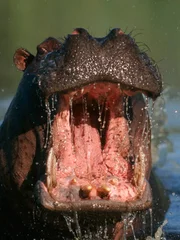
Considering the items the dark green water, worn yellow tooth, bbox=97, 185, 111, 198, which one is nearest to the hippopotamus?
worn yellow tooth, bbox=97, 185, 111, 198

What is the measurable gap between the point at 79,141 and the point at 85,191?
0.61 metres

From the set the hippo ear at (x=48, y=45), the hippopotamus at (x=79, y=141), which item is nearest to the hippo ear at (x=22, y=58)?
the hippopotamus at (x=79, y=141)

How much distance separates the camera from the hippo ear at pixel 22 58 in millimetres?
4996

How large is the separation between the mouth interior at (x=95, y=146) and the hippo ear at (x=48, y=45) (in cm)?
44

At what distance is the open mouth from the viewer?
13.4ft

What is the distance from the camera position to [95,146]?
15.1 feet

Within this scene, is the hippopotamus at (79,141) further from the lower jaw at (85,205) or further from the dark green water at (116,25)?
the dark green water at (116,25)

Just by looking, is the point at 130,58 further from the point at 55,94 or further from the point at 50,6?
the point at 50,6

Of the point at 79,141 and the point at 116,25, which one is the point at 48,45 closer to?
the point at 79,141

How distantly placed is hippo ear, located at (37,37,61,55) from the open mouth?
44 cm

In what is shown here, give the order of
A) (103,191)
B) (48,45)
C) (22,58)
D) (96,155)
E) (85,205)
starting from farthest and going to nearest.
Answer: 1. (22,58)
2. (48,45)
3. (96,155)
4. (103,191)
5. (85,205)

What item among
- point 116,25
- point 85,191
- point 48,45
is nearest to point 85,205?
point 85,191

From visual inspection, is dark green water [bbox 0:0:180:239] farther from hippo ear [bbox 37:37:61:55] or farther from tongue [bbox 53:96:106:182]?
tongue [bbox 53:96:106:182]

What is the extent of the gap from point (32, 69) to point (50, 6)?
3449cm
